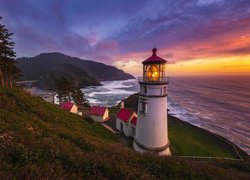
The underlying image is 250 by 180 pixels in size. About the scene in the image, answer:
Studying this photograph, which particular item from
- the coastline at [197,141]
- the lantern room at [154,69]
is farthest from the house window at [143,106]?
the coastline at [197,141]

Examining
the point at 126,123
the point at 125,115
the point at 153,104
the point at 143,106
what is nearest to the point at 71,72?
the point at 125,115

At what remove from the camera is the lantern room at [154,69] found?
11.1 metres

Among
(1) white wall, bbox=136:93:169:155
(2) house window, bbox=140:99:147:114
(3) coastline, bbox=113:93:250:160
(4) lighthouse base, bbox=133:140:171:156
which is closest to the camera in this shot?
(1) white wall, bbox=136:93:169:155

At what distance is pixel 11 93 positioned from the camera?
10008 millimetres

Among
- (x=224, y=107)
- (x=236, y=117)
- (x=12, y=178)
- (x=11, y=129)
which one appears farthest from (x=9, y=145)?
(x=224, y=107)

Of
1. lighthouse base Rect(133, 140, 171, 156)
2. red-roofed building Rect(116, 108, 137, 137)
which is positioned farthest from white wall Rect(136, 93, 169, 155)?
red-roofed building Rect(116, 108, 137, 137)

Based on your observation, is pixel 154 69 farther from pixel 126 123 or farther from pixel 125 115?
pixel 125 115

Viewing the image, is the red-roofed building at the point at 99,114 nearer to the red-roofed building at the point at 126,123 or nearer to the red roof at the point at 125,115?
the red-roofed building at the point at 126,123

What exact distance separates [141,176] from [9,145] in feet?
9.89

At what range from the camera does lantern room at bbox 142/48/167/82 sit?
36.4 feet

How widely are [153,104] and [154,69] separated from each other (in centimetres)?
269

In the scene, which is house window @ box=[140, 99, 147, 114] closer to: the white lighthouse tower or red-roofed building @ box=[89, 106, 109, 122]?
the white lighthouse tower

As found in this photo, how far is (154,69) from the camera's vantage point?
1140 centimetres

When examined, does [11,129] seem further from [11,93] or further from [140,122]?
[140,122]
